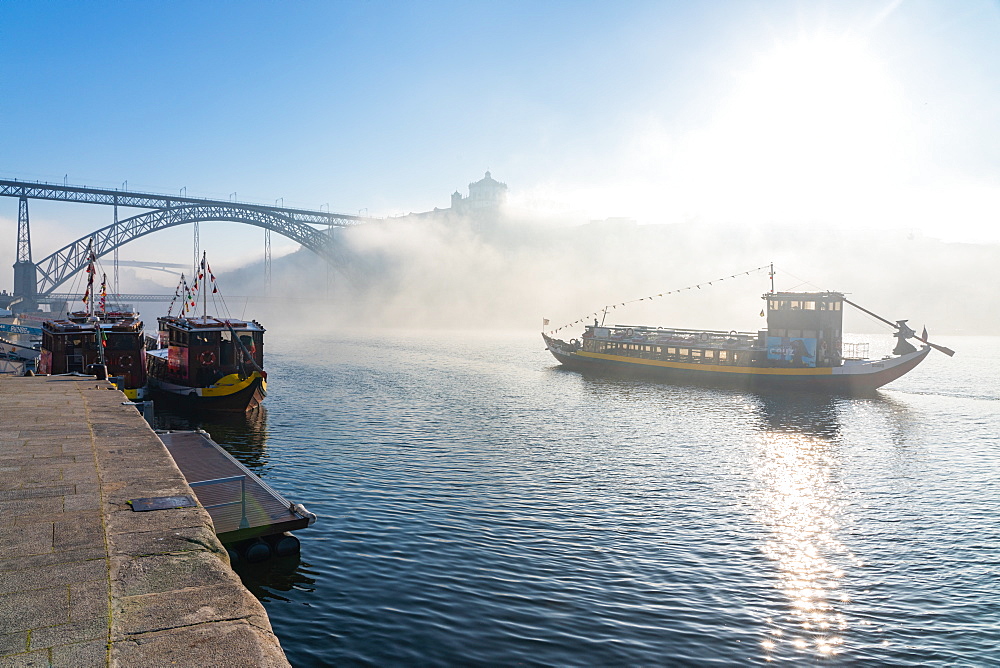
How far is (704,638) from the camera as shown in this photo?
1221 cm

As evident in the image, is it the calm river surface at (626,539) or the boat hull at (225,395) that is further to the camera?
the boat hull at (225,395)

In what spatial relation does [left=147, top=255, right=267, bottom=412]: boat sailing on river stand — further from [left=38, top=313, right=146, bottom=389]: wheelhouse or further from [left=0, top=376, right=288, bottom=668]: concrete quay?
[left=0, top=376, right=288, bottom=668]: concrete quay

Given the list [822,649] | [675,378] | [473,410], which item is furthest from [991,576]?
[675,378]

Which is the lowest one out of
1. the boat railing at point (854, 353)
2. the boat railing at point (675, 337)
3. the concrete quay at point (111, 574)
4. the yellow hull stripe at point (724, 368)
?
the concrete quay at point (111, 574)

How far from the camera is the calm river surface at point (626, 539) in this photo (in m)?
12.2

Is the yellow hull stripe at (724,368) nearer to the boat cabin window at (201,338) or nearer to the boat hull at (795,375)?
the boat hull at (795,375)

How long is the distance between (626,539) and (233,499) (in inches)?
409

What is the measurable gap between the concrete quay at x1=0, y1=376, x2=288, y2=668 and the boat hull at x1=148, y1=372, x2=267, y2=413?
23.7 meters

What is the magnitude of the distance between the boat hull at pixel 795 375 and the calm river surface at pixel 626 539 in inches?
559

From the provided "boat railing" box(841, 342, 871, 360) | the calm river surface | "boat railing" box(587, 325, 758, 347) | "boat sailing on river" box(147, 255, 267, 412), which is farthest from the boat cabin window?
"boat railing" box(841, 342, 871, 360)

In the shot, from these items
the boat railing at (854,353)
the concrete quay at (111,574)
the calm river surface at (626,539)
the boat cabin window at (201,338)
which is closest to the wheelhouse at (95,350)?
the boat cabin window at (201,338)

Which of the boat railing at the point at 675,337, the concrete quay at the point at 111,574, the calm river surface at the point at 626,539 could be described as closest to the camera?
the concrete quay at the point at 111,574

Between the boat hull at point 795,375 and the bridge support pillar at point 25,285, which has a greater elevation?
the bridge support pillar at point 25,285

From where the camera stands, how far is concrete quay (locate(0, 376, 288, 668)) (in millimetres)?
5383
